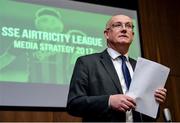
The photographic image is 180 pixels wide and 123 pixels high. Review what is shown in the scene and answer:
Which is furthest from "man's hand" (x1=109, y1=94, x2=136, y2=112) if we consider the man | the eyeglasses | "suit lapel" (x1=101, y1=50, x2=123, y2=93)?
the eyeglasses

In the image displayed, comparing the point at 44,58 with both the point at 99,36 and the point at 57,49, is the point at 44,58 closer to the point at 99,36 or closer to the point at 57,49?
the point at 57,49

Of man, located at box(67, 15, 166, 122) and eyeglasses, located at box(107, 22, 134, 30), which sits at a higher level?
eyeglasses, located at box(107, 22, 134, 30)

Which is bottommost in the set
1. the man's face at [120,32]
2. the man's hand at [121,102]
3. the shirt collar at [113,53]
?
the man's hand at [121,102]

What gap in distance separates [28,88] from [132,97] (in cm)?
161

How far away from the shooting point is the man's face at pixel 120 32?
1.83m

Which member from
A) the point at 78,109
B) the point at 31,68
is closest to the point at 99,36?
the point at 31,68

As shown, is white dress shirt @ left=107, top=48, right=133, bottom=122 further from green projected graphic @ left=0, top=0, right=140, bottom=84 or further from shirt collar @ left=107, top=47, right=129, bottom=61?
green projected graphic @ left=0, top=0, right=140, bottom=84

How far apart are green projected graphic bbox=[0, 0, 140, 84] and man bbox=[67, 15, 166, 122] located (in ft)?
4.36

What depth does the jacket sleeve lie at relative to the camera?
156 centimetres

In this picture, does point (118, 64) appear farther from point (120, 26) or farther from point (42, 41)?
point (42, 41)

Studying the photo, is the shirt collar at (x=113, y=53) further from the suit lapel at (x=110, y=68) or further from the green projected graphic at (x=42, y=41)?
the green projected graphic at (x=42, y=41)

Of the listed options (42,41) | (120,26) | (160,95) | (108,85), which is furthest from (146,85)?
(42,41)

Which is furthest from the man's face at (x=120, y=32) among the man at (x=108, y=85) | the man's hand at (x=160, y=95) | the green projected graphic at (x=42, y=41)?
the green projected graphic at (x=42, y=41)

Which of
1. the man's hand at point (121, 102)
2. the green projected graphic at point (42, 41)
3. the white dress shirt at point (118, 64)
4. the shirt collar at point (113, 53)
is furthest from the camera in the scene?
the green projected graphic at point (42, 41)
